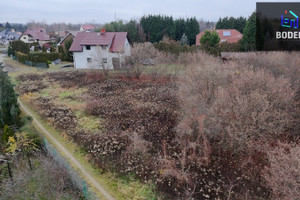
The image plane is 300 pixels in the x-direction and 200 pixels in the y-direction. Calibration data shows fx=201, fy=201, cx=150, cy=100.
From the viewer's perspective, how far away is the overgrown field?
8.27 m

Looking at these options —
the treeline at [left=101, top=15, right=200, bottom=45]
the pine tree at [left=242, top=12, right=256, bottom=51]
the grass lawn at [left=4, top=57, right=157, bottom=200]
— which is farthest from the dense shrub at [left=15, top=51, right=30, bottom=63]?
the pine tree at [left=242, top=12, right=256, bottom=51]

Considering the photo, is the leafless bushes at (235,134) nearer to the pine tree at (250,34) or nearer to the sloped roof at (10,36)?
the pine tree at (250,34)

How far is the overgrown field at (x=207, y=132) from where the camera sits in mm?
8266

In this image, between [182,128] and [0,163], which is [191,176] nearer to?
[182,128]

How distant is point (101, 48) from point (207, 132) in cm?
2260

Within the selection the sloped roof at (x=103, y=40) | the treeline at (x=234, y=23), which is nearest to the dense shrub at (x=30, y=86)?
the sloped roof at (x=103, y=40)

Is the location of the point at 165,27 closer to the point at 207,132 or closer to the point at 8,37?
the point at 207,132

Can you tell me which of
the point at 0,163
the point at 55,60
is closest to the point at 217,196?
the point at 0,163

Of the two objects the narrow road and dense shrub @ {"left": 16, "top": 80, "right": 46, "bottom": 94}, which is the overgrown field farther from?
dense shrub @ {"left": 16, "top": 80, "right": 46, "bottom": 94}

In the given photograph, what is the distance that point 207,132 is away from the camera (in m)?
10.5

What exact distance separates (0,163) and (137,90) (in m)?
12.6

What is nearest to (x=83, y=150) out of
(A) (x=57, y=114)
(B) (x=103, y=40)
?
(A) (x=57, y=114)

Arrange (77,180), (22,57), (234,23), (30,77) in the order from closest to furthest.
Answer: (77,180)
(30,77)
(22,57)
(234,23)

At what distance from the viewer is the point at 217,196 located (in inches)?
312
